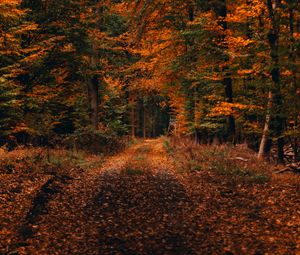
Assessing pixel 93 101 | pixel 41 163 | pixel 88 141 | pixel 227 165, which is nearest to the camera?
pixel 227 165

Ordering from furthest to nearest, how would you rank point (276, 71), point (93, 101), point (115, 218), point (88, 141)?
point (93, 101) < point (88, 141) < point (276, 71) < point (115, 218)

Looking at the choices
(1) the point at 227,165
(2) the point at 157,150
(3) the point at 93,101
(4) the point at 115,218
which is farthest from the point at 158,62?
(4) the point at 115,218

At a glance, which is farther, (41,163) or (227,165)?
(41,163)

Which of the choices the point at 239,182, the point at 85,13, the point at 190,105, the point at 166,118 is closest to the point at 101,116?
the point at 190,105

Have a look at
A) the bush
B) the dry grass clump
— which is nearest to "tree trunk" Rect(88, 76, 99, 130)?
the bush

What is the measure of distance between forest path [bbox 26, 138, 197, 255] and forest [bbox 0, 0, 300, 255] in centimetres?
4

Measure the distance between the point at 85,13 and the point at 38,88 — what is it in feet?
19.1

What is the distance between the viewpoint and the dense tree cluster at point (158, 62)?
1440 cm

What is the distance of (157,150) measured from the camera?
2345 centimetres

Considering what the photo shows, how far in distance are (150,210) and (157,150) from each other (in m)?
14.5

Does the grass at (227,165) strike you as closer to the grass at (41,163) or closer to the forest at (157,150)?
the forest at (157,150)

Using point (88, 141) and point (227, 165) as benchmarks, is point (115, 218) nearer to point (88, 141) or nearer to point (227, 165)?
point (227, 165)

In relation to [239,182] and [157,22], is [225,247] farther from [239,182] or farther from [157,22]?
[157,22]

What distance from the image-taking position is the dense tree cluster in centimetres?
1440
